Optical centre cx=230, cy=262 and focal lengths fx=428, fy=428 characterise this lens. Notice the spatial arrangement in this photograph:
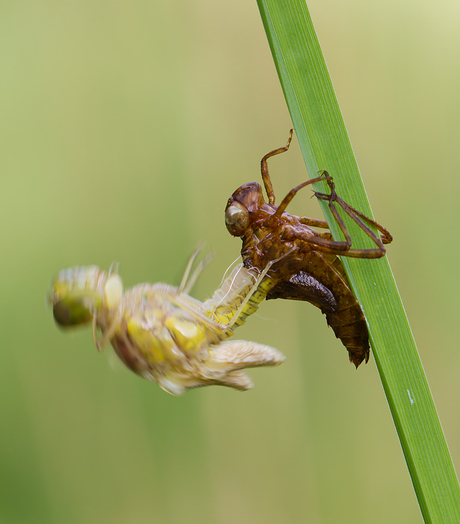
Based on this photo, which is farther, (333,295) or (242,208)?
(242,208)

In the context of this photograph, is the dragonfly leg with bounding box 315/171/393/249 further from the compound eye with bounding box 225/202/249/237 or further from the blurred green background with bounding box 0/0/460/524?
the blurred green background with bounding box 0/0/460/524

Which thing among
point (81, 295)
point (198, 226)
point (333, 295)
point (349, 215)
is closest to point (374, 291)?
point (349, 215)

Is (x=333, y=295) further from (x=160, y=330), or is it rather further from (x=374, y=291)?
(x=160, y=330)

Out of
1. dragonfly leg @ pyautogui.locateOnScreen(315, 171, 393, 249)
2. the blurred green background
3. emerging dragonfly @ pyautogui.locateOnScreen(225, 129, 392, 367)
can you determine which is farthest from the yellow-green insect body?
the blurred green background

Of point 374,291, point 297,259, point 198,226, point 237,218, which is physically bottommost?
point 374,291

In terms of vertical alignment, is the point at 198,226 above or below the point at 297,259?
above

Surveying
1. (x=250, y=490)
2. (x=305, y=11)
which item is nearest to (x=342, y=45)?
(x=305, y=11)

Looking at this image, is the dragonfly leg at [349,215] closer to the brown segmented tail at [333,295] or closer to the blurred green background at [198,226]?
the brown segmented tail at [333,295]

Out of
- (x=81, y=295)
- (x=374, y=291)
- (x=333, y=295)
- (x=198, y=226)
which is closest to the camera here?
(x=374, y=291)
